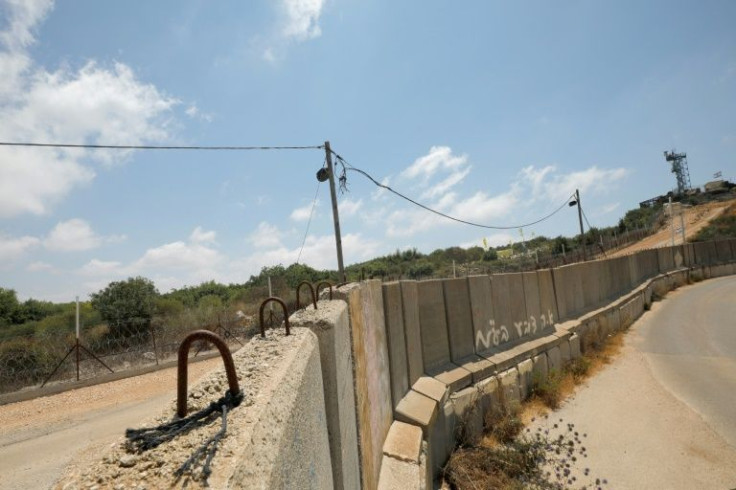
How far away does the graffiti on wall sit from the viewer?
7.19 m

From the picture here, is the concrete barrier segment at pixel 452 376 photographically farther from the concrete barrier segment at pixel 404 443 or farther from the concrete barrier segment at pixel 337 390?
the concrete barrier segment at pixel 337 390

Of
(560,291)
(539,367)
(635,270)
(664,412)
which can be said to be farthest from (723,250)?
(539,367)

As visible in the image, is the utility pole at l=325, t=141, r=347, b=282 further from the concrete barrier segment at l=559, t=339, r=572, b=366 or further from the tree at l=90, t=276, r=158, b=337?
the tree at l=90, t=276, r=158, b=337

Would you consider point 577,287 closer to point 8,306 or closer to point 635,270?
point 635,270

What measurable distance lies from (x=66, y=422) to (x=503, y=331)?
9.26 m

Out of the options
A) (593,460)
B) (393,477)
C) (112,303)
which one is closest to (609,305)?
(593,460)

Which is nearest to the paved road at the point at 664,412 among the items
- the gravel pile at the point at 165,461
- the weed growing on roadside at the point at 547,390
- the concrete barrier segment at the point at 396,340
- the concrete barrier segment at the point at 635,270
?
the weed growing on roadside at the point at 547,390

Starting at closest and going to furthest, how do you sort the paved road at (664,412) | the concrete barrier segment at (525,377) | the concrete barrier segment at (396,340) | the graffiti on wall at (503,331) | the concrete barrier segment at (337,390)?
the concrete barrier segment at (337,390)
the concrete barrier segment at (396,340)
the paved road at (664,412)
the graffiti on wall at (503,331)
the concrete barrier segment at (525,377)

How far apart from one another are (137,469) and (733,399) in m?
10.6

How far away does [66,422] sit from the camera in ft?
28.0

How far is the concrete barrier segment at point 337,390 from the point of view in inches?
84.1

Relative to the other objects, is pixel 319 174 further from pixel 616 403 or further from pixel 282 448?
pixel 282 448

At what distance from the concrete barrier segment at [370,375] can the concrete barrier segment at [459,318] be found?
209 centimetres

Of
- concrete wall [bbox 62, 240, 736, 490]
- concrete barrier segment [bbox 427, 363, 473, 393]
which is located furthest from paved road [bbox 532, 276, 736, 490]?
concrete barrier segment [bbox 427, 363, 473, 393]
